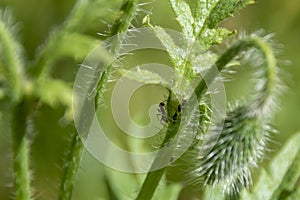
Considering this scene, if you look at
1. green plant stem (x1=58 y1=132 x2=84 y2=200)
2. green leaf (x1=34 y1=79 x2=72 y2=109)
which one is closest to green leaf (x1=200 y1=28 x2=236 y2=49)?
green plant stem (x1=58 y1=132 x2=84 y2=200)

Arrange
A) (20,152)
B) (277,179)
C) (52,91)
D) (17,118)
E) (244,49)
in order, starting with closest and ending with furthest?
(244,49) < (20,152) < (17,118) < (277,179) < (52,91)

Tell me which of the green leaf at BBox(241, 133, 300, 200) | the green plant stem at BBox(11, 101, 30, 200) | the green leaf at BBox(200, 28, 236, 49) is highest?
the green leaf at BBox(200, 28, 236, 49)

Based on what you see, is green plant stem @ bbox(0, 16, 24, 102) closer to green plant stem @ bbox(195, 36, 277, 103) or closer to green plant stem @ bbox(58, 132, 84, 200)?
green plant stem @ bbox(58, 132, 84, 200)

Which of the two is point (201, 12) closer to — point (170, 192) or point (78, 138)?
point (78, 138)

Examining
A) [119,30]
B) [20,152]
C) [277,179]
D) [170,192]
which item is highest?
[119,30]

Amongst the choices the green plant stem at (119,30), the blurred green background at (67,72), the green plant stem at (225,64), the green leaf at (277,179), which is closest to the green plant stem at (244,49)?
the green plant stem at (225,64)

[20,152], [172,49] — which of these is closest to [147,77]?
[172,49]

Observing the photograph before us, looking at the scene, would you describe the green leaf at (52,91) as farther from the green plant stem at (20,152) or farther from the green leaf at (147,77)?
the green leaf at (147,77)
